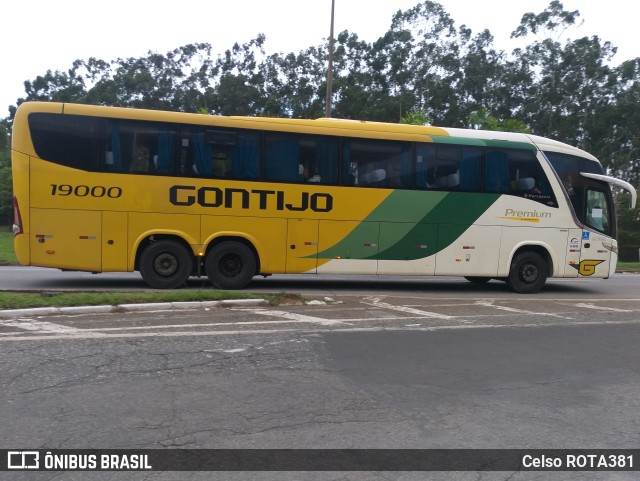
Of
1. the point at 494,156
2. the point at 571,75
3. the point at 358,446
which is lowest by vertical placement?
the point at 358,446

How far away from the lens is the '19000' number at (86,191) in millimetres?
11180

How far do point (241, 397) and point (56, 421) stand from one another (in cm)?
157

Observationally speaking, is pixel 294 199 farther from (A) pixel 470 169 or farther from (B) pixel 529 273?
(B) pixel 529 273

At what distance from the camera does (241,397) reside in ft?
17.1

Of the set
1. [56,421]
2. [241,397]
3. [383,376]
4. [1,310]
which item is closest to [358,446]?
[241,397]

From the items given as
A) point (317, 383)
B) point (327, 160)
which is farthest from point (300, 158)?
point (317, 383)

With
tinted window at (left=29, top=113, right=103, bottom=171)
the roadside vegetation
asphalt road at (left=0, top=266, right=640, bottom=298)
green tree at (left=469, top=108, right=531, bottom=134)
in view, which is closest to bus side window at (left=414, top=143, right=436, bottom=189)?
asphalt road at (left=0, top=266, right=640, bottom=298)

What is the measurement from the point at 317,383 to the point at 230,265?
269 inches

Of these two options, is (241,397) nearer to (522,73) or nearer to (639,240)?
(639,240)

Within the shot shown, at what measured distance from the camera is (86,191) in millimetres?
11289

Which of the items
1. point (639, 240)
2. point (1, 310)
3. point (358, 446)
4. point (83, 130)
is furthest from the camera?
point (639, 240)

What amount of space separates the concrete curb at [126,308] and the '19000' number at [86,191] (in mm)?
3292

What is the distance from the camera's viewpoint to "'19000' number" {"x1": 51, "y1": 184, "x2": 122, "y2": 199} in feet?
36.7

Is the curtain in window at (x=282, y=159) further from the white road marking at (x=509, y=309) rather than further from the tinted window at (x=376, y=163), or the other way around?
the white road marking at (x=509, y=309)
